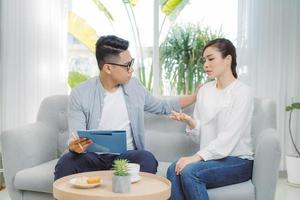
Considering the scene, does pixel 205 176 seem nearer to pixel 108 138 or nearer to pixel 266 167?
pixel 266 167

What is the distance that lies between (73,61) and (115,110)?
1954mm

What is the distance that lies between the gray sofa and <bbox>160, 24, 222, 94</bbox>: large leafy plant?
1.35 metres

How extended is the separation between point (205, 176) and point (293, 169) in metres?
1.72

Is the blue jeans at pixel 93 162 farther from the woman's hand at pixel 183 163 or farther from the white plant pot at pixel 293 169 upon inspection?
the white plant pot at pixel 293 169

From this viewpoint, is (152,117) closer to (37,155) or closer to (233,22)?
(37,155)

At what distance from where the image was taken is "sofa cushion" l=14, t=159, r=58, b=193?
224 cm

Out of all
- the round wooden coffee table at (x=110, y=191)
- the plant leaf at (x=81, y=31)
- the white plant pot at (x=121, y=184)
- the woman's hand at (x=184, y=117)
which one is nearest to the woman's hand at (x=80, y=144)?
the round wooden coffee table at (x=110, y=191)

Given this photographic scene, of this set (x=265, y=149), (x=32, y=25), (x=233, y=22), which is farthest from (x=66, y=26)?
(x=265, y=149)

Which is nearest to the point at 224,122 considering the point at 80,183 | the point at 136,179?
the point at 136,179

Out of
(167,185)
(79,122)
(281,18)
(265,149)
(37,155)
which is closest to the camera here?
(167,185)

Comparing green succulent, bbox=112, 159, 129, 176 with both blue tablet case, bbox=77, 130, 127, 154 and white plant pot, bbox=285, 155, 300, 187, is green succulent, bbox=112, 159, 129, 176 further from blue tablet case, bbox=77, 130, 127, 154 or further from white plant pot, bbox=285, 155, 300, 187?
white plant pot, bbox=285, 155, 300, 187

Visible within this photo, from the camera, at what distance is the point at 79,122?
223 cm

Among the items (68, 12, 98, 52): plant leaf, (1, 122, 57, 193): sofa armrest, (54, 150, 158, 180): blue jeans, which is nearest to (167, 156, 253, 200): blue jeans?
(54, 150, 158, 180): blue jeans

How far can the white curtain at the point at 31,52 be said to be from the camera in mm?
3852
